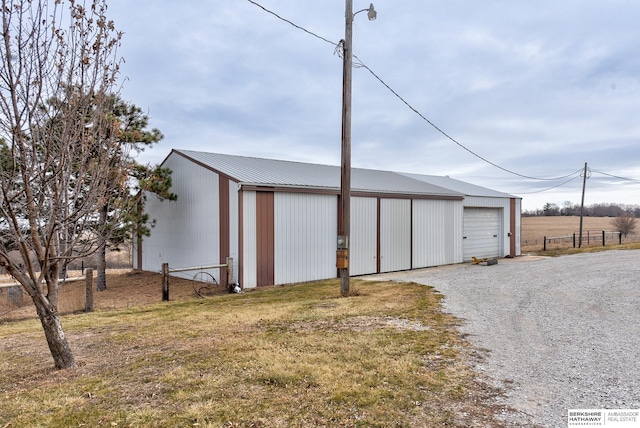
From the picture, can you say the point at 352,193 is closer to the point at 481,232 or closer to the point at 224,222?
the point at 224,222

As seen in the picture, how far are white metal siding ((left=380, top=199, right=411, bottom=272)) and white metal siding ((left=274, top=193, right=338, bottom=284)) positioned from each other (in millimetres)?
2040

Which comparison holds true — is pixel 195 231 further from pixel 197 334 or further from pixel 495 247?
pixel 495 247

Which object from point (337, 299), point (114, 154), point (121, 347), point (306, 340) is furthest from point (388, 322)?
point (114, 154)

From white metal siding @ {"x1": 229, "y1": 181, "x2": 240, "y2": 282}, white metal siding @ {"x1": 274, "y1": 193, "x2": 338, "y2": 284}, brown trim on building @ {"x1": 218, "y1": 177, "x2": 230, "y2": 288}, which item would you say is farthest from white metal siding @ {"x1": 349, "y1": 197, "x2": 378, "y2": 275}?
brown trim on building @ {"x1": 218, "y1": 177, "x2": 230, "y2": 288}

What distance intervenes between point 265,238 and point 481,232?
437 inches

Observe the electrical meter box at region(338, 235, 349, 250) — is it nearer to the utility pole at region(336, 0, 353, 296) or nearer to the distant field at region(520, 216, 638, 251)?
the utility pole at region(336, 0, 353, 296)

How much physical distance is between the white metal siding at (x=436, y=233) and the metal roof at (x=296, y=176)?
0.53 metres

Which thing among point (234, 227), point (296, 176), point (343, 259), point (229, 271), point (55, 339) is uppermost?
point (296, 176)

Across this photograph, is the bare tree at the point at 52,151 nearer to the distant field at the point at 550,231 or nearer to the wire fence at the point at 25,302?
the wire fence at the point at 25,302

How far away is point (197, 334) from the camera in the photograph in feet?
18.3

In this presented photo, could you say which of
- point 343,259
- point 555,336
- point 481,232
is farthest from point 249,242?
point 481,232

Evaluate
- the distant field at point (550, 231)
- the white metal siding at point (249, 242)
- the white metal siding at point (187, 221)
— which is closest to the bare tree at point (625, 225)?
the distant field at point (550, 231)

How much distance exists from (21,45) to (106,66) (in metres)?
0.71

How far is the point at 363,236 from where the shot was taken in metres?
13.3
